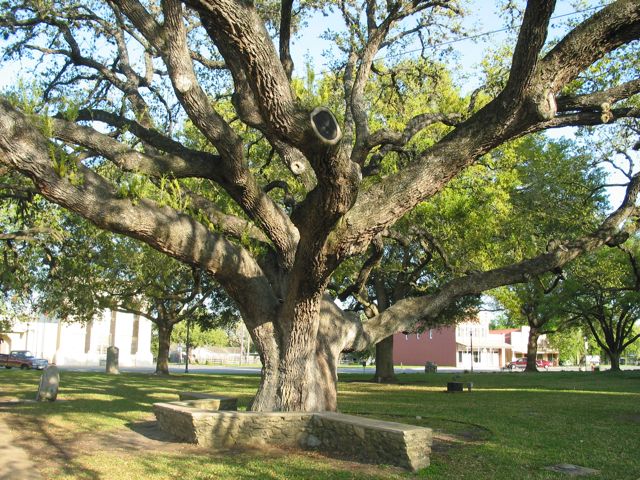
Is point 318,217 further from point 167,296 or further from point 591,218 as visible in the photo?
point 167,296

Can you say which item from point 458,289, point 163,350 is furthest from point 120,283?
point 458,289

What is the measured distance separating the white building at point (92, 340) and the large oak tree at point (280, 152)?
46243mm

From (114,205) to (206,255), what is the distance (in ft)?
5.68

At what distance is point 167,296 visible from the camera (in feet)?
99.6

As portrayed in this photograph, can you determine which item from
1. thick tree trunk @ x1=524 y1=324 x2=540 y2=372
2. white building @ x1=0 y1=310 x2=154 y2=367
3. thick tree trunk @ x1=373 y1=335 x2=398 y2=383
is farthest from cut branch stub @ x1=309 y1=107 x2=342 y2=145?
white building @ x1=0 y1=310 x2=154 y2=367

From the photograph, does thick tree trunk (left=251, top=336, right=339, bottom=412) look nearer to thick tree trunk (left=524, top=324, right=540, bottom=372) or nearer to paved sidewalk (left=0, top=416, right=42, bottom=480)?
paved sidewalk (left=0, top=416, right=42, bottom=480)

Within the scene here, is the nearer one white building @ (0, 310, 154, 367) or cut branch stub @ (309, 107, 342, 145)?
cut branch stub @ (309, 107, 342, 145)

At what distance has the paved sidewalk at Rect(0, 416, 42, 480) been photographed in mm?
6867

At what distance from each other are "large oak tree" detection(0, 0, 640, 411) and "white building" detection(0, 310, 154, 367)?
152 feet

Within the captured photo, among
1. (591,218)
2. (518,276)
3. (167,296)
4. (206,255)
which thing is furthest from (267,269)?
(167,296)

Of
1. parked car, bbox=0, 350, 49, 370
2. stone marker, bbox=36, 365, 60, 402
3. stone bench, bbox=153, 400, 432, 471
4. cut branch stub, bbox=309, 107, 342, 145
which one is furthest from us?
parked car, bbox=0, 350, 49, 370

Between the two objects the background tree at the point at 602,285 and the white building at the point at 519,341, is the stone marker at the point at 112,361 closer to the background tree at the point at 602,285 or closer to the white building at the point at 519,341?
the background tree at the point at 602,285

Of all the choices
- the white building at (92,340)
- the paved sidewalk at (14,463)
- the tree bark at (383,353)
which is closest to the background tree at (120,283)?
the tree bark at (383,353)

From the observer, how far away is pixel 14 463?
24.9 feet
